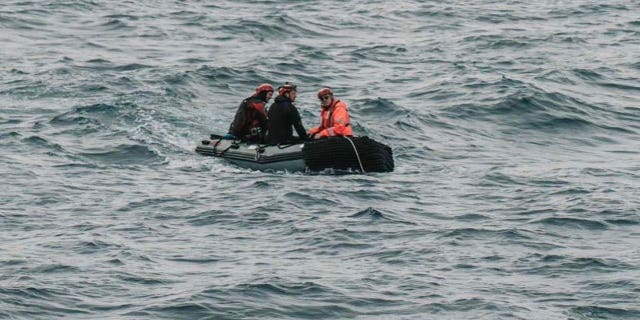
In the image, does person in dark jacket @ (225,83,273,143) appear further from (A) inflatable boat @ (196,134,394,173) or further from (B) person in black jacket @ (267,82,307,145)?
(A) inflatable boat @ (196,134,394,173)

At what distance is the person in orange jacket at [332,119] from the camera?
23.3 metres

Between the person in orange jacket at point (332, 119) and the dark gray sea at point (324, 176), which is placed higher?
the person in orange jacket at point (332, 119)

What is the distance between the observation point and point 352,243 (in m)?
18.0

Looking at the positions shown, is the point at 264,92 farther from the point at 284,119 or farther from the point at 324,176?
the point at 324,176

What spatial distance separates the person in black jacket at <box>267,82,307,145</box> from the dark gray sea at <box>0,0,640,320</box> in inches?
34.2

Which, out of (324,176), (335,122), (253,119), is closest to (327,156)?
(324,176)

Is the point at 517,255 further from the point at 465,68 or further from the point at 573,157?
the point at 465,68

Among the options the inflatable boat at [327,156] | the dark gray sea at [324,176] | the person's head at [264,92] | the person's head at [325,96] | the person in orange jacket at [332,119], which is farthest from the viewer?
the person's head at [264,92]

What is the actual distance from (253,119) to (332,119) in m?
1.67

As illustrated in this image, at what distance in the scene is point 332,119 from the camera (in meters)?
23.5

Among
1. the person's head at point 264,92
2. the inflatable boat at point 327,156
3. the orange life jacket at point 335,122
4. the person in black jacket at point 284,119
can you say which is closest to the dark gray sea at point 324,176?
the inflatable boat at point 327,156

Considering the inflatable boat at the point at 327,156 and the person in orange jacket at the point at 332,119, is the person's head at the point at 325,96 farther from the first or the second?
the inflatable boat at the point at 327,156

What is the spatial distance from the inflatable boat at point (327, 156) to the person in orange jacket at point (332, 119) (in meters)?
0.59

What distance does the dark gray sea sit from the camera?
16.0 metres
